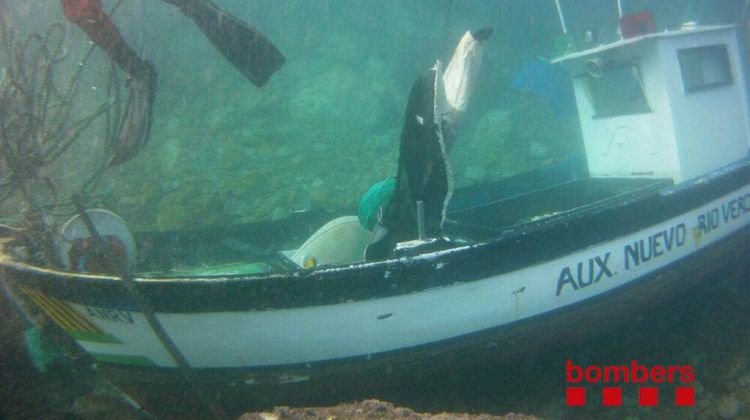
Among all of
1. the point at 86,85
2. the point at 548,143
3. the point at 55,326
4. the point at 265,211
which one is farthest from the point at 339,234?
the point at 86,85

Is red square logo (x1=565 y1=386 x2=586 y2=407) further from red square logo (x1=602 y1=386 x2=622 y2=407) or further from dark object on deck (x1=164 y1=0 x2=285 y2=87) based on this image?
dark object on deck (x1=164 y1=0 x2=285 y2=87)

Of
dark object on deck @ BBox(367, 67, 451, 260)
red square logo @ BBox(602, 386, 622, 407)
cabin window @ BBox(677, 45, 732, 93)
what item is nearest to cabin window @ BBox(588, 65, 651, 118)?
cabin window @ BBox(677, 45, 732, 93)

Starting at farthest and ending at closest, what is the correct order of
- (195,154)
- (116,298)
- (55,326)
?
1. (195,154)
2. (55,326)
3. (116,298)

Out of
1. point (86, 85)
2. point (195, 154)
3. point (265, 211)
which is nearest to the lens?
point (265, 211)

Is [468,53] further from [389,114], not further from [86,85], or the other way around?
[86,85]

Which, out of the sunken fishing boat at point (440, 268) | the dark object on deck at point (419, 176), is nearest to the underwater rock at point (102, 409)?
the sunken fishing boat at point (440, 268)

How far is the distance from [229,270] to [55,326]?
4.79 ft

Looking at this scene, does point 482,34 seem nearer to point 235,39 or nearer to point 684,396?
point 235,39

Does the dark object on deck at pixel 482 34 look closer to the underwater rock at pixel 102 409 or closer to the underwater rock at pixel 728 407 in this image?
the underwater rock at pixel 728 407

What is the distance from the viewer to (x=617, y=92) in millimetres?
4734

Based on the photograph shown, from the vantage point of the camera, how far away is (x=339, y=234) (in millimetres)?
4184

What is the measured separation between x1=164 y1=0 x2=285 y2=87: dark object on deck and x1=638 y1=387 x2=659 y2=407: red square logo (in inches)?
149

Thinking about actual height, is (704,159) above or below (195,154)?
below

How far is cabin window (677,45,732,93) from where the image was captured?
14.2ft
